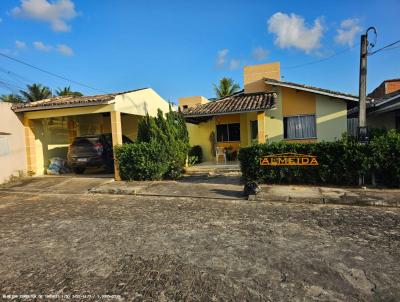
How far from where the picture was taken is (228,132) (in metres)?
15.7

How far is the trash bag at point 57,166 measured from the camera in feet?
43.9

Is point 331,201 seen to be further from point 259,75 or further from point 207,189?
point 259,75

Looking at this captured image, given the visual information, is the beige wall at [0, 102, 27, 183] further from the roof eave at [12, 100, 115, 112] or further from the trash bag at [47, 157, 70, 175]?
the trash bag at [47, 157, 70, 175]

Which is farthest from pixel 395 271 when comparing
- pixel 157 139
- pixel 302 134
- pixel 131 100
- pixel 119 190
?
pixel 131 100

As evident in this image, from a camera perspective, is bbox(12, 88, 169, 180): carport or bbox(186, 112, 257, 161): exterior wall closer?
bbox(12, 88, 169, 180): carport

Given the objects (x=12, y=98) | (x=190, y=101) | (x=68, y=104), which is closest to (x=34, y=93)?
(x=12, y=98)

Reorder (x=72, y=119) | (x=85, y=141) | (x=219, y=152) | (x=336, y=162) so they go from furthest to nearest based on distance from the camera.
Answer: (x=72, y=119), (x=219, y=152), (x=85, y=141), (x=336, y=162)

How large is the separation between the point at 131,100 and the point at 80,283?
10.1 meters

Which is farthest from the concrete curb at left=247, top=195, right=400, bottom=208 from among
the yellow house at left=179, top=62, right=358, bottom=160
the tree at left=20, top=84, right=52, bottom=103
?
the tree at left=20, top=84, right=52, bottom=103

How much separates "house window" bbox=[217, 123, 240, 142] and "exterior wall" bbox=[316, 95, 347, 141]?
436cm

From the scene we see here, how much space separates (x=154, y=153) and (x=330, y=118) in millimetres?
8269

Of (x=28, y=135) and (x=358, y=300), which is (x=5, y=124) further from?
(x=358, y=300)

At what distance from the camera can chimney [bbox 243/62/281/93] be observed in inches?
571

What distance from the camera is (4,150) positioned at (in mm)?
11367
